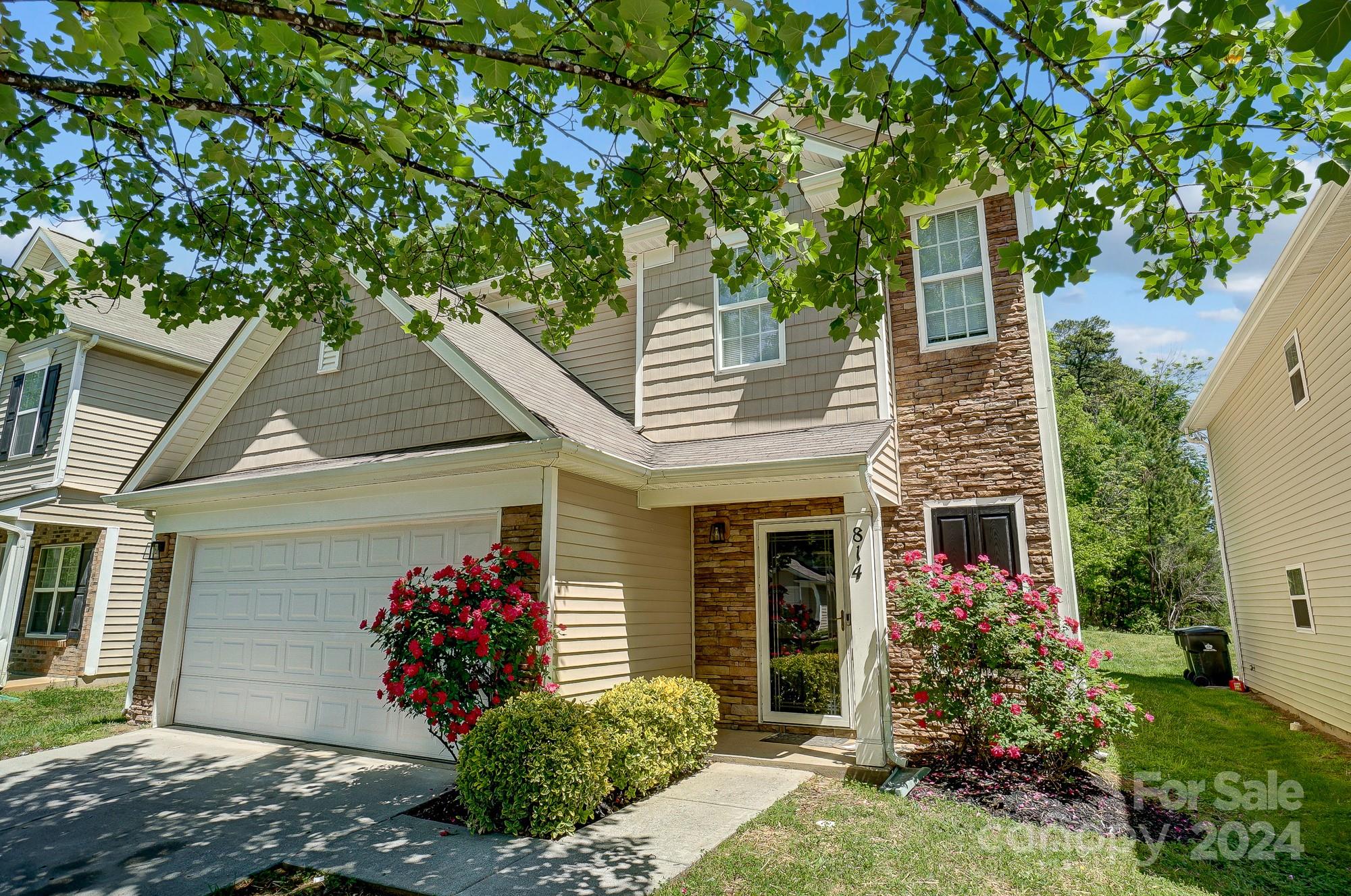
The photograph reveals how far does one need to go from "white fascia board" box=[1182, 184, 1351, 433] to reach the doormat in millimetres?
6870

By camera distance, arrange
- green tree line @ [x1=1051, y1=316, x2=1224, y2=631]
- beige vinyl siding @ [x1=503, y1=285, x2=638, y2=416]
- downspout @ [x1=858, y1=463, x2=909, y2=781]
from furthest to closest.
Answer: green tree line @ [x1=1051, y1=316, x2=1224, y2=631]
beige vinyl siding @ [x1=503, y1=285, x2=638, y2=416]
downspout @ [x1=858, y1=463, x2=909, y2=781]

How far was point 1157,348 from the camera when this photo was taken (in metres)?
31.4

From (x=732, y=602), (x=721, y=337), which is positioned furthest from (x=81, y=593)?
(x=721, y=337)

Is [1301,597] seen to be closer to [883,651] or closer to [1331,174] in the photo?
[883,651]

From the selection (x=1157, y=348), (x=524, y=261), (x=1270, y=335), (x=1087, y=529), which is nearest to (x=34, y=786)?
(x=524, y=261)

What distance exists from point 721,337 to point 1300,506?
26.1 feet

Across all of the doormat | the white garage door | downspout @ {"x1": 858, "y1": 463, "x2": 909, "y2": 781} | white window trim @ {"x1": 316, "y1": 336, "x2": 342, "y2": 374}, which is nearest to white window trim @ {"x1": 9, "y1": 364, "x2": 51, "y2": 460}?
the white garage door

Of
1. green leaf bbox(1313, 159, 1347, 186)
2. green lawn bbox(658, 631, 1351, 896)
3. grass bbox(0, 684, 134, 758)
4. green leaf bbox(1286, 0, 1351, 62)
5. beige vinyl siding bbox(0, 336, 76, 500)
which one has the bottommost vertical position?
green lawn bbox(658, 631, 1351, 896)

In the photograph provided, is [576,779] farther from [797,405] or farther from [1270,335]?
[1270,335]

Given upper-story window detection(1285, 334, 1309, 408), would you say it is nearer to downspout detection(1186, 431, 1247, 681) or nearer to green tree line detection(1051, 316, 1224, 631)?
downspout detection(1186, 431, 1247, 681)

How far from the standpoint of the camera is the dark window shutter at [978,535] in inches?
309

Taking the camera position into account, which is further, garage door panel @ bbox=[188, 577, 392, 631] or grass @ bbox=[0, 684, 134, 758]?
grass @ bbox=[0, 684, 134, 758]

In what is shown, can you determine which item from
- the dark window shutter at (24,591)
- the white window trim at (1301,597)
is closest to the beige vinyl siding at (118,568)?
the dark window shutter at (24,591)

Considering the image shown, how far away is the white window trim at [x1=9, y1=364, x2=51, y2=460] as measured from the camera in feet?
43.8
